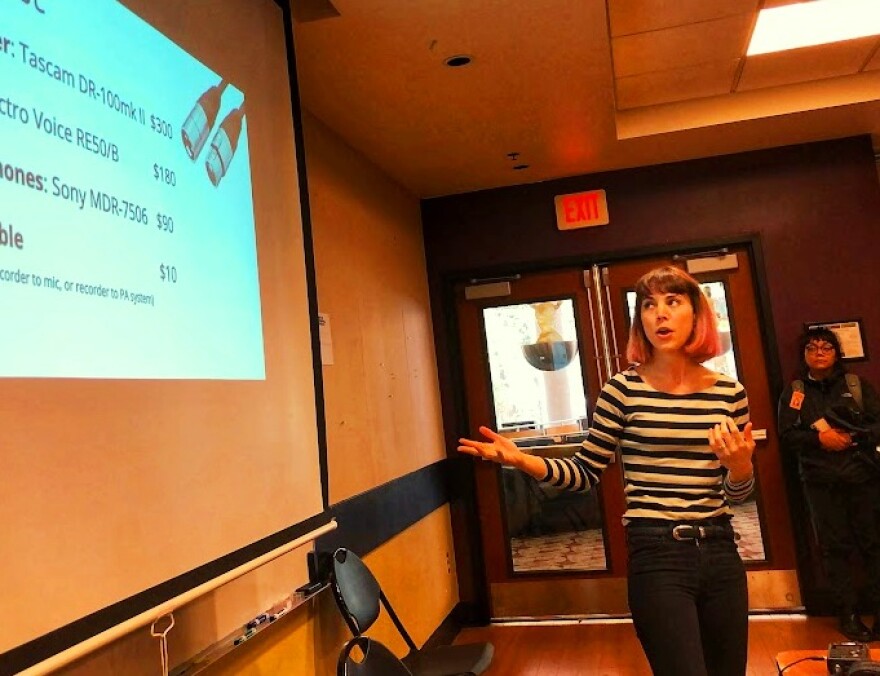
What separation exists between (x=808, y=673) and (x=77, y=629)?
1.74 m

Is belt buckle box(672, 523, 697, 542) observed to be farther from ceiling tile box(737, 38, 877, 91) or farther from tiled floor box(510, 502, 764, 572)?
tiled floor box(510, 502, 764, 572)

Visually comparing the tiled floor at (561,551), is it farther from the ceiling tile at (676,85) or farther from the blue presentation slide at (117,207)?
the blue presentation slide at (117,207)

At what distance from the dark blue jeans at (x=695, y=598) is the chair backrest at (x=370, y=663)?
2.02 feet

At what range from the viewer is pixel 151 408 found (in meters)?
1.32

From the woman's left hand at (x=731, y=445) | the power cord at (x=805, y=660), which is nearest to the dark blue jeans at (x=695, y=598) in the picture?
the woman's left hand at (x=731, y=445)

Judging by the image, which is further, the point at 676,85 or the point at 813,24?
the point at 676,85

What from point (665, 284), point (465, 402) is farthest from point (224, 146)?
point (465, 402)

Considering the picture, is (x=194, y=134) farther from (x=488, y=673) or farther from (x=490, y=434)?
(x=488, y=673)

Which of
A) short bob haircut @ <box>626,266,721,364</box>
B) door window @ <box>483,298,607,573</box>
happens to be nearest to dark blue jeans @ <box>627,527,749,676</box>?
short bob haircut @ <box>626,266,721,364</box>

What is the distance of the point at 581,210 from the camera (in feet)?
14.1

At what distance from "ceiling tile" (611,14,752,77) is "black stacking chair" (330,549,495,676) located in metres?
2.36

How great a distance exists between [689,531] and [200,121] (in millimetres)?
1451

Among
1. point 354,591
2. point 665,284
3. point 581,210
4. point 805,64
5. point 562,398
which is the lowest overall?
point 354,591

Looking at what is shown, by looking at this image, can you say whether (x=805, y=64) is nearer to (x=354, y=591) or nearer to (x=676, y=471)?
(x=676, y=471)
